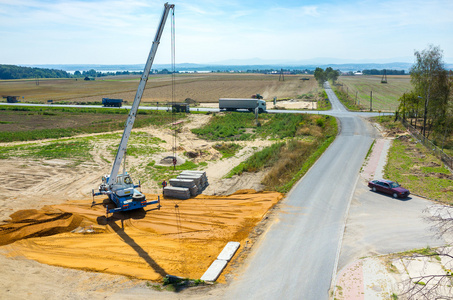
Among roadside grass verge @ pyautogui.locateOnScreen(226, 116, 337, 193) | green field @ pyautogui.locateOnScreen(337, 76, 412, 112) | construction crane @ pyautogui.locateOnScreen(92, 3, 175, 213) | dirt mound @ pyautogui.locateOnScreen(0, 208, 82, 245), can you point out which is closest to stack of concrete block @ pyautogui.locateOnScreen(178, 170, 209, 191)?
roadside grass verge @ pyautogui.locateOnScreen(226, 116, 337, 193)

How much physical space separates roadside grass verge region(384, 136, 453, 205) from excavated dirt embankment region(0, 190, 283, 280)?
1155cm

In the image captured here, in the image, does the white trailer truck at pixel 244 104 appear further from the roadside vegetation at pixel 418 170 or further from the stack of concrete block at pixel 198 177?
the stack of concrete block at pixel 198 177

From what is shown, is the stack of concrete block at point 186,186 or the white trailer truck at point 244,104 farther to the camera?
the white trailer truck at point 244,104

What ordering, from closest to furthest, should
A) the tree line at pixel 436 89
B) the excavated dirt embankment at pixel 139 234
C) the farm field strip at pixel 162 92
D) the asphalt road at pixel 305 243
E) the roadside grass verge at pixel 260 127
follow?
the asphalt road at pixel 305 243 → the excavated dirt embankment at pixel 139 234 → the tree line at pixel 436 89 → the roadside grass verge at pixel 260 127 → the farm field strip at pixel 162 92

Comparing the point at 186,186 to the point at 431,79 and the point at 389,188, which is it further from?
the point at 431,79

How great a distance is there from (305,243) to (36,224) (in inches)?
679

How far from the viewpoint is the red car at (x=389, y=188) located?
25.2 metres

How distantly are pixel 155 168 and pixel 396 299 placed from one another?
24.7 metres

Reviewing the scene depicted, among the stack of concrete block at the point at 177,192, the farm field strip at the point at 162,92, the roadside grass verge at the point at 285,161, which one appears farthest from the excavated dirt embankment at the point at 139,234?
the farm field strip at the point at 162,92

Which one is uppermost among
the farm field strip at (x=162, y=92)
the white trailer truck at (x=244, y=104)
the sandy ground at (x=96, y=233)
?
the farm field strip at (x=162, y=92)

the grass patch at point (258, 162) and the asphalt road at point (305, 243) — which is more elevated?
the grass patch at point (258, 162)

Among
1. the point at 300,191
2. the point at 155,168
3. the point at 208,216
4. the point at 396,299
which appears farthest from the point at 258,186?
the point at 396,299

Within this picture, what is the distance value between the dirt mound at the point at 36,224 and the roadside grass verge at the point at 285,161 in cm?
1456

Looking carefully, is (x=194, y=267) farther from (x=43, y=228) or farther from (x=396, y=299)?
(x=43, y=228)
